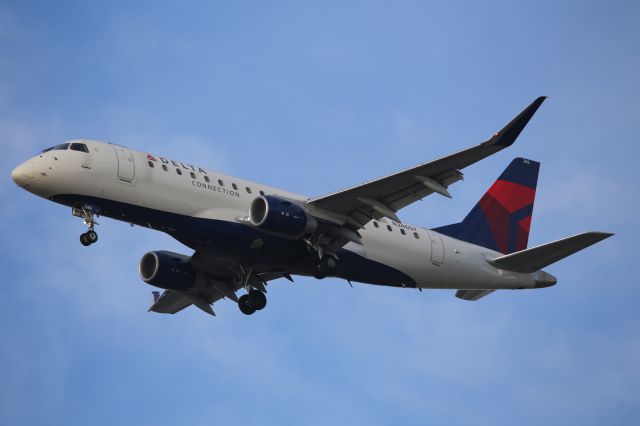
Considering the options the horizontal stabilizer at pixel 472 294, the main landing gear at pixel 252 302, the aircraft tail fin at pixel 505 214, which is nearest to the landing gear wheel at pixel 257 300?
the main landing gear at pixel 252 302

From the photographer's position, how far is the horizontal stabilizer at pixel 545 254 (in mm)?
36719

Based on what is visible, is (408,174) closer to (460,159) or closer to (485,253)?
(460,159)

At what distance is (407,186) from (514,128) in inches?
201

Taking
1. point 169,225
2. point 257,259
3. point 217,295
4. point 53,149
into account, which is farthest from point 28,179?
point 217,295

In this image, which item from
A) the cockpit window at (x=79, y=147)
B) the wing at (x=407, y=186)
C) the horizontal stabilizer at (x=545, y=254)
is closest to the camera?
the wing at (x=407, y=186)

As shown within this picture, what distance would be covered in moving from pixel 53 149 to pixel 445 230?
15.9 m

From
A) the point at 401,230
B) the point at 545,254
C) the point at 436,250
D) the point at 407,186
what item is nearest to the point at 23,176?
the point at 407,186

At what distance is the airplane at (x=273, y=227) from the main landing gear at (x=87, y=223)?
0.03 metres

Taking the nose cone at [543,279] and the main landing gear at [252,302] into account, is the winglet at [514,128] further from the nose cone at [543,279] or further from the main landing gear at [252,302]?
the main landing gear at [252,302]

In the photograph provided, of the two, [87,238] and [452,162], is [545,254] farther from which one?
[87,238]

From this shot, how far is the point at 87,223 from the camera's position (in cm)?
3569

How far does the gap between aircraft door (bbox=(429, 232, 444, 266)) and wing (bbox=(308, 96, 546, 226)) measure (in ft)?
13.1

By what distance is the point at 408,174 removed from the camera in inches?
1390

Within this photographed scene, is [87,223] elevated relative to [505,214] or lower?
lower
